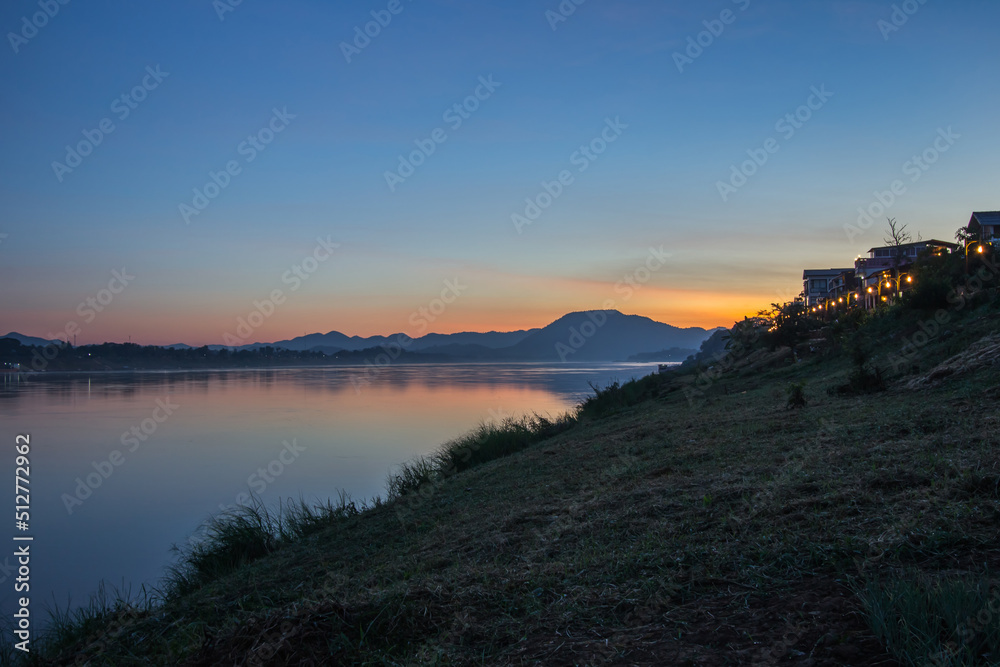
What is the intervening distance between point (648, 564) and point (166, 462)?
21299 mm

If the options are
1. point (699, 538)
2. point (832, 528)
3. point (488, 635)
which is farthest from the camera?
point (699, 538)

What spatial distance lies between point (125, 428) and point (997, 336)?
32.7 m

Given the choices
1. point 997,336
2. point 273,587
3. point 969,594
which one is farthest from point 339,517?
point 997,336

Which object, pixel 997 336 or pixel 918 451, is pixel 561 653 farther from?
pixel 997 336

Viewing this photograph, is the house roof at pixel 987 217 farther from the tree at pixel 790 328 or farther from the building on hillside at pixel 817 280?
the tree at pixel 790 328

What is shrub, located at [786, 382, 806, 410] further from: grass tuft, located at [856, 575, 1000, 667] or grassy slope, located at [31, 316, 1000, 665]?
grass tuft, located at [856, 575, 1000, 667]

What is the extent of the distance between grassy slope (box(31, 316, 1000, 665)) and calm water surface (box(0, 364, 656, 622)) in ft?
19.5

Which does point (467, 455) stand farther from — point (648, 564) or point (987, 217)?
point (987, 217)

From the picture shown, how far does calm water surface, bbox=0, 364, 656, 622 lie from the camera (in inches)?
461

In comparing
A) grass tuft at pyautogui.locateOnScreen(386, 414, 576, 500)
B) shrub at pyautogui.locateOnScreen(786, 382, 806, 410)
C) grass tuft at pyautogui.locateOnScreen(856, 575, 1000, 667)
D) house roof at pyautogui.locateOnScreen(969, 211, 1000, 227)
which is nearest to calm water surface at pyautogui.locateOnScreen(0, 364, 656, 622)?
grass tuft at pyautogui.locateOnScreen(386, 414, 576, 500)

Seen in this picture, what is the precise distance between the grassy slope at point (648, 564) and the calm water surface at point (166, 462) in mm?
5929

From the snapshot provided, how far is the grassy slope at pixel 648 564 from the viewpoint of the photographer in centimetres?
332

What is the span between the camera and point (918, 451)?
19.5 ft

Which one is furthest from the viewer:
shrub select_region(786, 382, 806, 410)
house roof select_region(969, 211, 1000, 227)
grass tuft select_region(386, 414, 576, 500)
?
house roof select_region(969, 211, 1000, 227)
